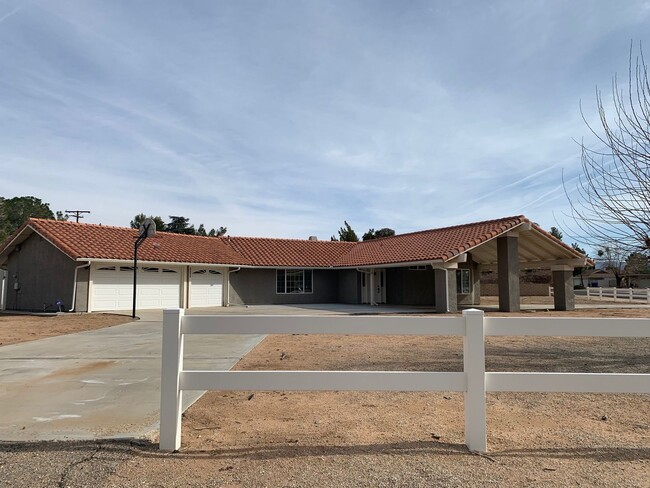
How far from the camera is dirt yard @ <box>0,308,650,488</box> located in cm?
363

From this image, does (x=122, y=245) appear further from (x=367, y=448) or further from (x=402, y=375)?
(x=402, y=375)

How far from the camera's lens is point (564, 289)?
24578 mm

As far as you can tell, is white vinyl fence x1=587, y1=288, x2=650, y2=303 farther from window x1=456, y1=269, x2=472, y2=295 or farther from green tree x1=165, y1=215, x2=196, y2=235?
green tree x1=165, y1=215, x2=196, y2=235

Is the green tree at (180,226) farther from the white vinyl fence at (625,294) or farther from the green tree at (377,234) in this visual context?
the white vinyl fence at (625,294)

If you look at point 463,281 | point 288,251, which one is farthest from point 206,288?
point 463,281

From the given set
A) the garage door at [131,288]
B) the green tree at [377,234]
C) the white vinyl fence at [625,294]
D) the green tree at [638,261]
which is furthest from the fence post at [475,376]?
the green tree at [377,234]

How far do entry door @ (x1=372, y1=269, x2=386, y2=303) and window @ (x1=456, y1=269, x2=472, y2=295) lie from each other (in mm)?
4365

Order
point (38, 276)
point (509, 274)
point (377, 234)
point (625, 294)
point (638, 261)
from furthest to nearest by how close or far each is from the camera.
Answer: point (377, 234)
point (625, 294)
point (38, 276)
point (509, 274)
point (638, 261)

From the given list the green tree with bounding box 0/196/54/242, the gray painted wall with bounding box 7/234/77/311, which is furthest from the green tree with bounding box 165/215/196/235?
the gray painted wall with bounding box 7/234/77/311

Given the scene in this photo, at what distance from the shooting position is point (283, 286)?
Answer: 3095 centimetres

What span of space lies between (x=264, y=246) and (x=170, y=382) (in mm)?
28407

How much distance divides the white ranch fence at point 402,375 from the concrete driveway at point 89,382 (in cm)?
90

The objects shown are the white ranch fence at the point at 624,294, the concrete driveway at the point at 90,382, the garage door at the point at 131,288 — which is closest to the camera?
the concrete driveway at the point at 90,382

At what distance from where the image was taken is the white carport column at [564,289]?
965 inches
